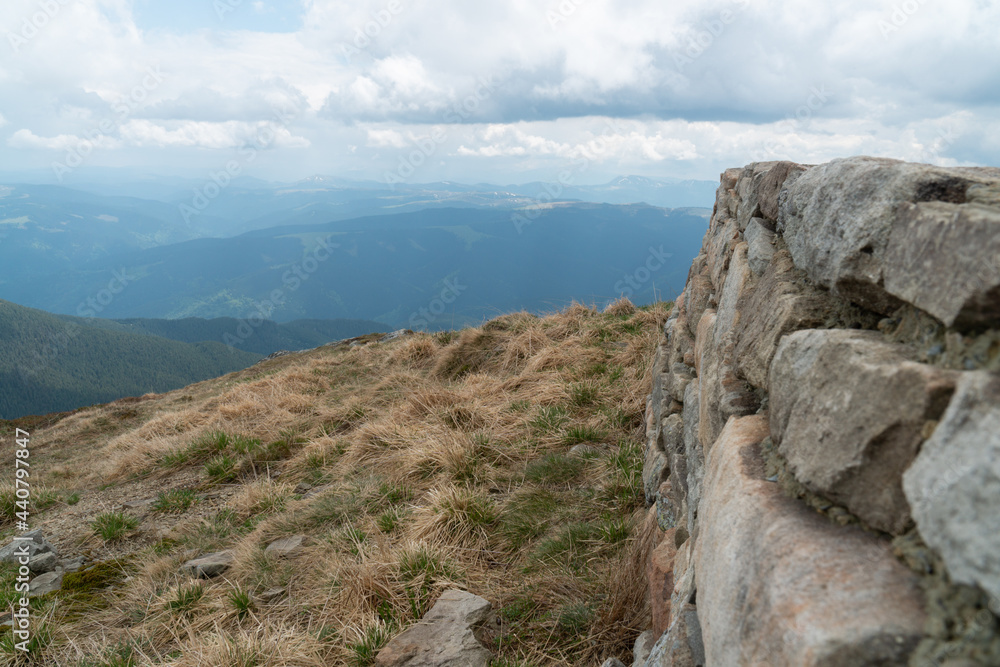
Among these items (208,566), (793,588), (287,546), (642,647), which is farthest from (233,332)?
(793,588)

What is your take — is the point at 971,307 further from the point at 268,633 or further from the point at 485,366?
the point at 485,366

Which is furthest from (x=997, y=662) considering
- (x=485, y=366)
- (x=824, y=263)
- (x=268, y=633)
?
(x=485, y=366)

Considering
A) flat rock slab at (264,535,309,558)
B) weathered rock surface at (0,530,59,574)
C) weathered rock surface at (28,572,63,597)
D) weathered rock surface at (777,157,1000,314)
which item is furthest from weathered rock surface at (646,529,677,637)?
weathered rock surface at (0,530,59,574)

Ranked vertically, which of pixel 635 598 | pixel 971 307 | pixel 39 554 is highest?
pixel 971 307

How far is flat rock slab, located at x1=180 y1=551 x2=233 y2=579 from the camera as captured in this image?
14.9 feet

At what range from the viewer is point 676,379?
3.97m

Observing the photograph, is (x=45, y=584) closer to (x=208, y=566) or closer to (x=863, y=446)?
(x=208, y=566)

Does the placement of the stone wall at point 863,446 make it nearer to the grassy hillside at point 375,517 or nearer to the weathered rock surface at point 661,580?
Answer: the weathered rock surface at point 661,580

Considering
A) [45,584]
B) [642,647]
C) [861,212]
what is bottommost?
[45,584]

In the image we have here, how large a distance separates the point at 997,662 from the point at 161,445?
9.33m

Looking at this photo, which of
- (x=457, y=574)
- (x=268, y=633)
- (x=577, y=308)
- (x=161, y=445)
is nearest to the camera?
(x=268, y=633)

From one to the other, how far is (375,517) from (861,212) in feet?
14.3

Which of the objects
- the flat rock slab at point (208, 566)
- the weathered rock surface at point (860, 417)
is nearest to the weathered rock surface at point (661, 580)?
the weathered rock surface at point (860, 417)

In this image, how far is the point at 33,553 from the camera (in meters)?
5.21
